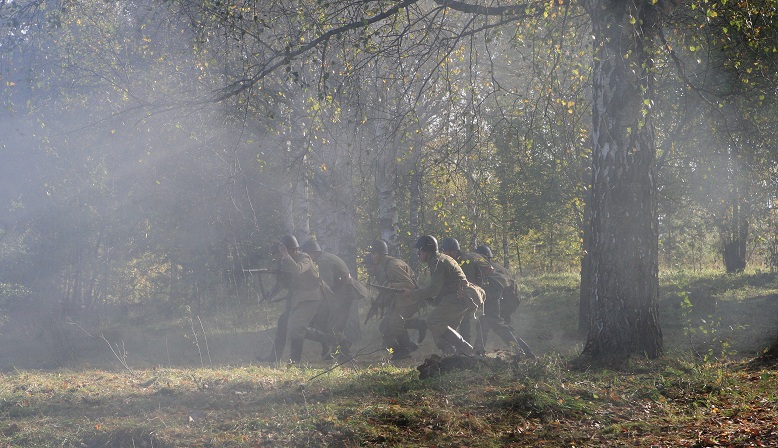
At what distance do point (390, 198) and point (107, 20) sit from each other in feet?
23.0

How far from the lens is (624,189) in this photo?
25.6 ft

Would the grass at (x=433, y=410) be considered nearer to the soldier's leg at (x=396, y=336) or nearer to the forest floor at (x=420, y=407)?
the forest floor at (x=420, y=407)

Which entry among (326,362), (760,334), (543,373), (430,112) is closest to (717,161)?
(760,334)

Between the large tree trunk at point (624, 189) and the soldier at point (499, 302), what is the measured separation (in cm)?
406

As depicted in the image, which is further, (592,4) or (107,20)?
(107,20)

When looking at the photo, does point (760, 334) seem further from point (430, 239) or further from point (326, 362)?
point (326, 362)

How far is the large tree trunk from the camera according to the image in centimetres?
778

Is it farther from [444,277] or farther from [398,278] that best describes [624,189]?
[398,278]

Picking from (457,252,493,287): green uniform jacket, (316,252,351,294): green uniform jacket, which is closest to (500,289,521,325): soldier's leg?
(457,252,493,287): green uniform jacket

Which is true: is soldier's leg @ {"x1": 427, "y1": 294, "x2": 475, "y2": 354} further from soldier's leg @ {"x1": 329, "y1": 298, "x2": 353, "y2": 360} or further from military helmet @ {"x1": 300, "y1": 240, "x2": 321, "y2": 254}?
military helmet @ {"x1": 300, "y1": 240, "x2": 321, "y2": 254}

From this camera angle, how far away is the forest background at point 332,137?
8.75 metres

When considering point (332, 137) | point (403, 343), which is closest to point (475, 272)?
point (403, 343)

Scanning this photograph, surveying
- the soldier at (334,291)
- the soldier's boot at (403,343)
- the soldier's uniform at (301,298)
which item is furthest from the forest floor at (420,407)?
the soldier at (334,291)

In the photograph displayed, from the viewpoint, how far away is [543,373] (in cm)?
713
